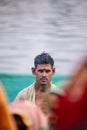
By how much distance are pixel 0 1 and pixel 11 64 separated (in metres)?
0.57

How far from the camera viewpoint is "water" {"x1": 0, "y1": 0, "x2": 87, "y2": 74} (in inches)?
135

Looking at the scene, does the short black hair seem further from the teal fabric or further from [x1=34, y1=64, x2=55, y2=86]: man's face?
the teal fabric

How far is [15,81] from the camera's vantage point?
9.17 feet

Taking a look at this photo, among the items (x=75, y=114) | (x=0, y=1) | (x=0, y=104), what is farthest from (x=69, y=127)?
(x=0, y=1)

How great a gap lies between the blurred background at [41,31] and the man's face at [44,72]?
3.31 feet

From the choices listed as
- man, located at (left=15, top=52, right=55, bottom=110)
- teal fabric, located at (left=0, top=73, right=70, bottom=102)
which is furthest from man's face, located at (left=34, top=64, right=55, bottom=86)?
teal fabric, located at (left=0, top=73, right=70, bottom=102)

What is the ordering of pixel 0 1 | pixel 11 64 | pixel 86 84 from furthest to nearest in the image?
pixel 0 1 < pixel 11 64 < pixel 86 84

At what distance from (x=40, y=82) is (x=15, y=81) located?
2.12 feet

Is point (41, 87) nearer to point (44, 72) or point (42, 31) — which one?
point (44, 72)

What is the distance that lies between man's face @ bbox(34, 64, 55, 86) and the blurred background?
1.01 meters

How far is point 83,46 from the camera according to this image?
3.43 metres

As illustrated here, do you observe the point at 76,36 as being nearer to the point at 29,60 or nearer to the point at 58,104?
the point at 29,60

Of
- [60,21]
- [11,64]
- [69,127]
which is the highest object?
[69,127]

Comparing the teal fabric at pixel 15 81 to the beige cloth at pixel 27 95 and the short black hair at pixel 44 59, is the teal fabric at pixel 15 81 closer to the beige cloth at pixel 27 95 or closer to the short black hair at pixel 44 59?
the short black hair at pixel 44 59
